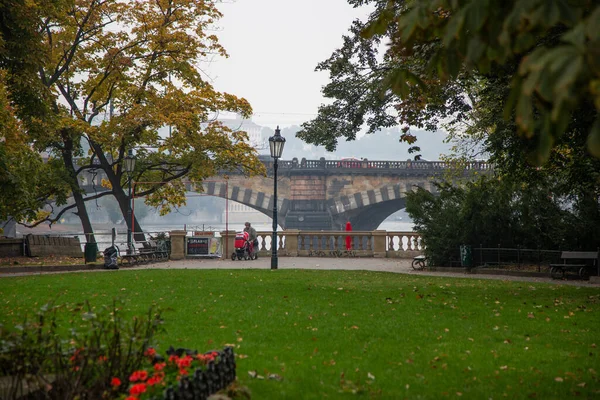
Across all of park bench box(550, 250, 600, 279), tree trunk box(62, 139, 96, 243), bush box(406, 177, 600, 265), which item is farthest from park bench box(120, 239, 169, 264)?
park bench box(550, 250, 600, 279)

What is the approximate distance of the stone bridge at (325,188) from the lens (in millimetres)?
58000

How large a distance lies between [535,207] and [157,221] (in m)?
114

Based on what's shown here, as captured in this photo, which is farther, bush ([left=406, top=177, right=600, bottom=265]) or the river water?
the river water

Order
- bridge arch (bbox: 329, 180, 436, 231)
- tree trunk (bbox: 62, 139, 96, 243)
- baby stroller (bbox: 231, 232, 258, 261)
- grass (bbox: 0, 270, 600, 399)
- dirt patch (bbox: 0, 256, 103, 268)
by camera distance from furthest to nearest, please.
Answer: bridge arch (bbox: 329, 180, 436, 231), tree trunk (bbox: 62, 139, 96, 243), baby stroller (bbox: 231, 232, 258, 261), dirt patch (bbox: 0, 256, 103, 268), grass (bbox: 0, 270, 600, 399)

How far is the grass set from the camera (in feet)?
19.6

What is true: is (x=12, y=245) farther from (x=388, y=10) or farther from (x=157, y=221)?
(x=157, y=221)

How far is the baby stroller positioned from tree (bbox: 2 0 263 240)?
171 inches

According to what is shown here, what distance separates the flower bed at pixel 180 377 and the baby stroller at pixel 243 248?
22059mm

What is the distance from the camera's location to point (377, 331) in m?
8.54

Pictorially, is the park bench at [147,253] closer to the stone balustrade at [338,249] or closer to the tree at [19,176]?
the stone balustrade at [338,249]

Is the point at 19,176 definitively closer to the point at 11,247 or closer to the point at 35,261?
the point at 35,261

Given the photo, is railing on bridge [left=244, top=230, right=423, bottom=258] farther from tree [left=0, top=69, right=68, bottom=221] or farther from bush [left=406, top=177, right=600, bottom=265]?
tree [left=0, top=69, right=68, bottom=221]

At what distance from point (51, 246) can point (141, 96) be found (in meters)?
8.85

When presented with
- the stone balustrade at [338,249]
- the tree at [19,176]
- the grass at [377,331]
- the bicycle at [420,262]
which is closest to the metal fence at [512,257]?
the bicycle at [420,262]
